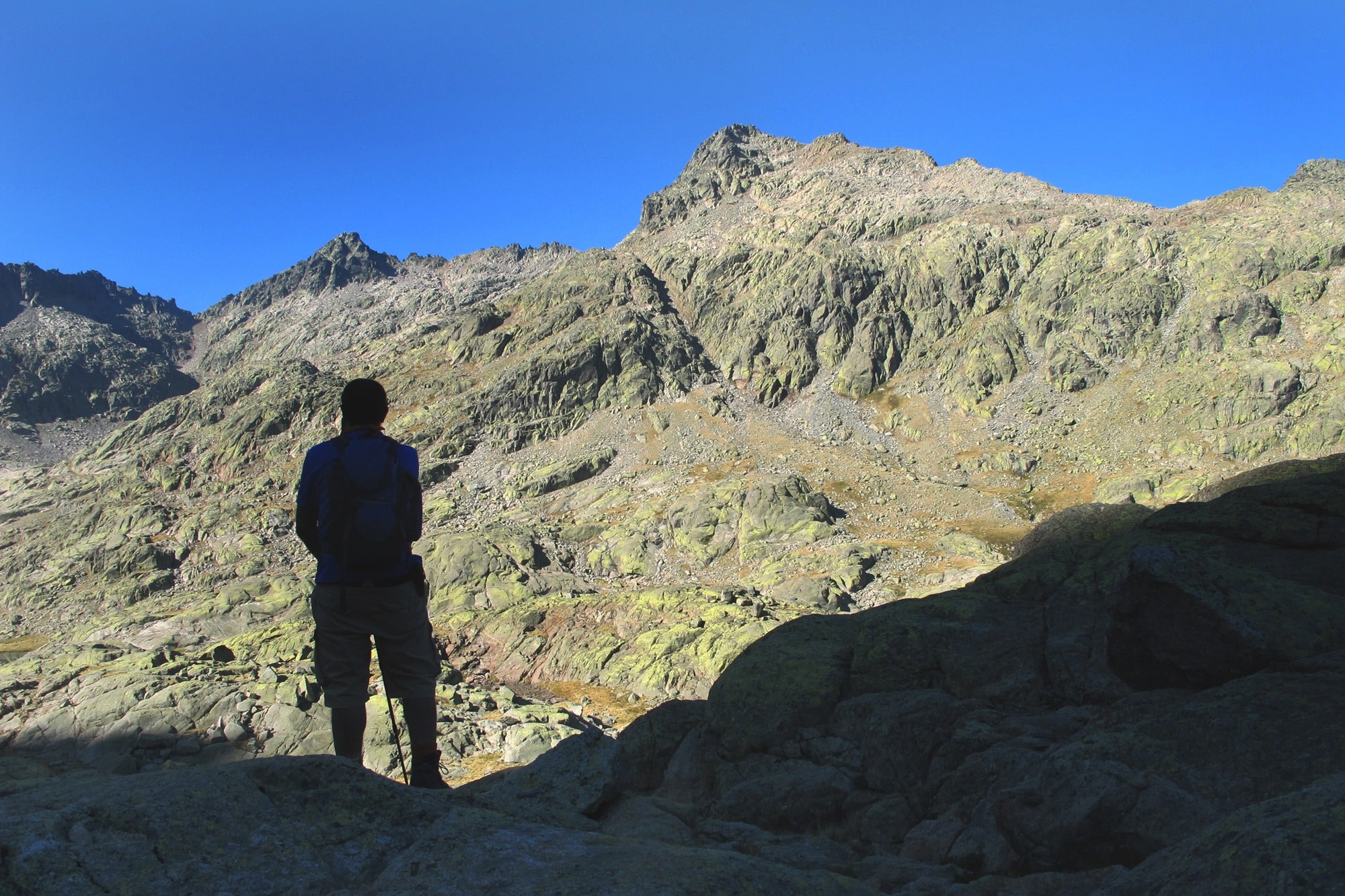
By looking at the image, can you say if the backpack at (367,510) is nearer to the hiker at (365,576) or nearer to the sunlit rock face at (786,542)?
the hiker at (365,576)

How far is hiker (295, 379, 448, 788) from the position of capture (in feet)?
19.6

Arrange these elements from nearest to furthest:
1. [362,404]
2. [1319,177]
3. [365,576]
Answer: [365,576]
[362,404]
[1319,177]

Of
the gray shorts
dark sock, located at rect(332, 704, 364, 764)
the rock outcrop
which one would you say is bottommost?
dark sock, located at rect(332, 704, 364, 764)

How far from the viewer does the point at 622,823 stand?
674 centimetres

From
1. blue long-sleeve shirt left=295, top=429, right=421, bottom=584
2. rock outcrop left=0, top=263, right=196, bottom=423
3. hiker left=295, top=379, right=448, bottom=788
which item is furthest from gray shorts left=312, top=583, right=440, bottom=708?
rock outcrop left=0, top=263, right=196, bottom=423

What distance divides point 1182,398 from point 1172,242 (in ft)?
99.4

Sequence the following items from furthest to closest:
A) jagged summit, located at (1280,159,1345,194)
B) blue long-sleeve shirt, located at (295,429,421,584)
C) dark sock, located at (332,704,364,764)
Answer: jagged summit, located at (1280,159,1345,194), dark sock, located at (332,704,364,764), blue long-sleeve shirt, located at (295,429,421,584)

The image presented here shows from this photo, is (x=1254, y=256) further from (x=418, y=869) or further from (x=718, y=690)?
(x=418, y=869)

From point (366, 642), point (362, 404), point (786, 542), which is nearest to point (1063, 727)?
point (366, 642)

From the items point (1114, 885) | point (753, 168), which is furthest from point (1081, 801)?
point (753, 168)

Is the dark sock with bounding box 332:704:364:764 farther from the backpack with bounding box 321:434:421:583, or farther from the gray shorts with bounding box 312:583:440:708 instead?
the backpack with bounding box 321:434:421:583

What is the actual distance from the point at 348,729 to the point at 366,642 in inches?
31.9

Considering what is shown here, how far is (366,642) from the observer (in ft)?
21.0

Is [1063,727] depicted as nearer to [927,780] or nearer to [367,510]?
[927,780]
